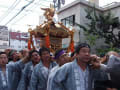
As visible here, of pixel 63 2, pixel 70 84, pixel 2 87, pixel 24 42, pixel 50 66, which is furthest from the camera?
pixel 24 42

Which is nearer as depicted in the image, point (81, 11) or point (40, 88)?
point (40, 88)

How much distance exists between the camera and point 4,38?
1983 centimetres

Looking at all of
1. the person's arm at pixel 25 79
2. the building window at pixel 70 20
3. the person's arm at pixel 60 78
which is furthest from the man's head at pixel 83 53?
the building window at pixel 70 20

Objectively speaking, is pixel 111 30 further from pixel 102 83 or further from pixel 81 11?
pixel 102 83

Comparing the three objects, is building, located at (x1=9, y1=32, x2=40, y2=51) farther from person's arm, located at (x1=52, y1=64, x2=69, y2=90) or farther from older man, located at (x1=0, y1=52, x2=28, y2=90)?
person's arm, located at (x1=52, y1=64, x2=69, y2=90)

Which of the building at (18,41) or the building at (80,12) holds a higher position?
the building at (80,12)

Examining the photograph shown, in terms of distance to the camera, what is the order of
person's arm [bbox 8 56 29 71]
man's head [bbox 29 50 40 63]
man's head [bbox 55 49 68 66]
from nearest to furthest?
man's head [bbox 55 49 68 66] → person's arm [bbox 8 56 29 71] → man's head [bbox 29 50 40 63]

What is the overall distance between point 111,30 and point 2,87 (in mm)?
10816

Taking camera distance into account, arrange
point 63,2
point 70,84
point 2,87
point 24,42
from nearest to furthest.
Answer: point 70,84, point 2,87, point 63,2, point 24,42

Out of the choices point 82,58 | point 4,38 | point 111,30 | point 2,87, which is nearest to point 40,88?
point 2,87

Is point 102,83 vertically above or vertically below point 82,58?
below

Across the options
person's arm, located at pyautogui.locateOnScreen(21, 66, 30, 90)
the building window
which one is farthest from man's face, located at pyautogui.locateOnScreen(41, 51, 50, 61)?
the building window

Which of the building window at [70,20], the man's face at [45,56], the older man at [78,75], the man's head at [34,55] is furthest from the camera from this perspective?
the building window at [70,20]

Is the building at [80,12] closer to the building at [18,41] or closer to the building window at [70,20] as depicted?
the building window at [70,20]
